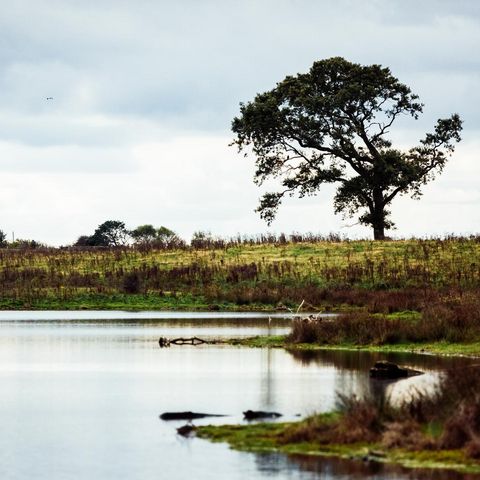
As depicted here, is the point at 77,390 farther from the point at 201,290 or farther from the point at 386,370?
the point at 201,290

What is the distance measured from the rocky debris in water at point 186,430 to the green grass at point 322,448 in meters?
0.15

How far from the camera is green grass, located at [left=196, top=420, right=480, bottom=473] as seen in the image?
22.2m

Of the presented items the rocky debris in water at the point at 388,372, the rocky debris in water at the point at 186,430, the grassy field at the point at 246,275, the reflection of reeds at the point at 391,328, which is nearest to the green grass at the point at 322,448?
the rocky debris in water at the point at 186,430

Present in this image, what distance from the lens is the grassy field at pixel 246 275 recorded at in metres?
74.2

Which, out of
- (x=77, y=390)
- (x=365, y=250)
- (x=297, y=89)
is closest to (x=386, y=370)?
(x=77, y=390)

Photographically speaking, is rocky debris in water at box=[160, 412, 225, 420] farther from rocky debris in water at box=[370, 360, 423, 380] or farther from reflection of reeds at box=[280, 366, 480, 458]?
rocky debris in water at box=[370, 360, 423, 380]

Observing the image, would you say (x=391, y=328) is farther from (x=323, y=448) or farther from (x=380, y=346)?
(x=323, y=448)

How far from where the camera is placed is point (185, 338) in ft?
159

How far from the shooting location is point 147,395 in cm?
3244

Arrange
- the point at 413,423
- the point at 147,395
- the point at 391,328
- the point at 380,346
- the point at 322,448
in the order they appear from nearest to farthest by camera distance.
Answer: the point at 322,448 < the point at 413,423 < the point at 147,395 < the point at 380,346 < the point at 391,328

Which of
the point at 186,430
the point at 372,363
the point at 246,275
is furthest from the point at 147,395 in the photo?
the point at 246,275

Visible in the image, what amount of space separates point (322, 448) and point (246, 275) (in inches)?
2215

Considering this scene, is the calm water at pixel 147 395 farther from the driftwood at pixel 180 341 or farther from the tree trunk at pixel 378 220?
the tree trunk at pixel 378 220

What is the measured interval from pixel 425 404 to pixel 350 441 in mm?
2387
